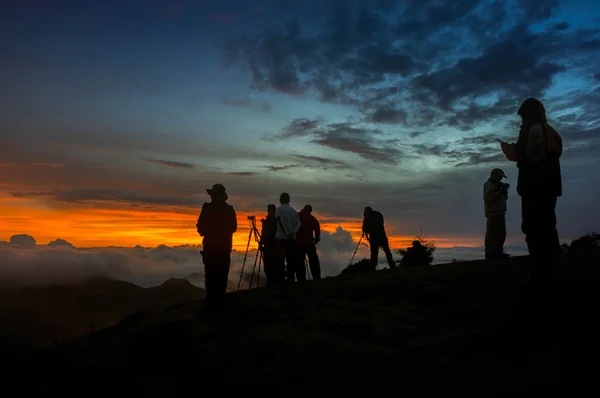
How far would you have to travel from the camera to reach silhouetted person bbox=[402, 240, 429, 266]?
2066cm

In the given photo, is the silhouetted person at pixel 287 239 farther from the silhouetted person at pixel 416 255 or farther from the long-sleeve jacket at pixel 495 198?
the silhouetted person at pixel 416 255

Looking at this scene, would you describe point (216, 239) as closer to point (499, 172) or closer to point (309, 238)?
point (309, 238)

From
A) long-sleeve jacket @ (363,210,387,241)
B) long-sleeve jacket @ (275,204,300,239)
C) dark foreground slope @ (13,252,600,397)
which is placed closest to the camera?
dark foreground slope @ (13,252,600,397)

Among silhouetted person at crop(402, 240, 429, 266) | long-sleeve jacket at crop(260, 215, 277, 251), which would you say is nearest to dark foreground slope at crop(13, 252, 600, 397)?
long-sleeve jacket at crop(260, 215, 277, 251)

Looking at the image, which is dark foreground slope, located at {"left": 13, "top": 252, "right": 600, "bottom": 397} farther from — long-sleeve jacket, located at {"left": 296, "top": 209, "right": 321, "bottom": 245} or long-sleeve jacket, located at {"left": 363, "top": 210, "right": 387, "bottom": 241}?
long-sleeve jacket, located at {"left": 363, "top": 210, "right": 387, "bottom": 241}

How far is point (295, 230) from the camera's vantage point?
42.6 feet

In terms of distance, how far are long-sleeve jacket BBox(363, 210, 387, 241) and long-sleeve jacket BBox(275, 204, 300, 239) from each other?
348 centimetres

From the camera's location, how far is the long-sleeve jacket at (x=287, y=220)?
1290cm

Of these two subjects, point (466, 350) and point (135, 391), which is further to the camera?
point (135, 391)

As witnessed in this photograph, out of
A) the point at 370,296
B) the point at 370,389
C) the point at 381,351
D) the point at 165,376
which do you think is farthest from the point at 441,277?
the point at 165,376

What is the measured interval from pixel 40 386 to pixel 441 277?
8321mm

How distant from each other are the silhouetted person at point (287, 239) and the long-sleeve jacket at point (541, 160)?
6968 mm

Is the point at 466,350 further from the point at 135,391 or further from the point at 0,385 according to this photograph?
the point at 0,385

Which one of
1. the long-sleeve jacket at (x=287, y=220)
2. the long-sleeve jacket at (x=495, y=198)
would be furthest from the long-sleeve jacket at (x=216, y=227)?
the long-sleeve jacket at (x=495, y=198)
